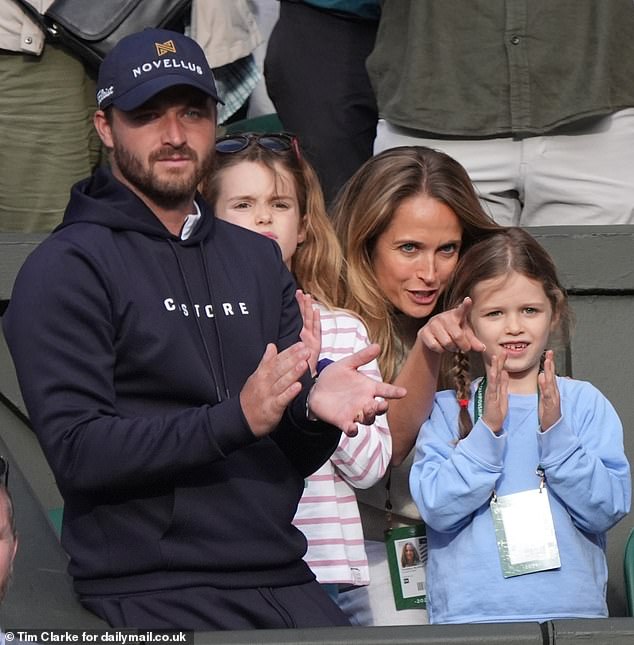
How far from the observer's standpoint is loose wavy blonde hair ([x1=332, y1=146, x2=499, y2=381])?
4270 mm

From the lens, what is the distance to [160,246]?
138 inches

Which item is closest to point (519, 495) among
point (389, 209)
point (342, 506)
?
point (342, 506)

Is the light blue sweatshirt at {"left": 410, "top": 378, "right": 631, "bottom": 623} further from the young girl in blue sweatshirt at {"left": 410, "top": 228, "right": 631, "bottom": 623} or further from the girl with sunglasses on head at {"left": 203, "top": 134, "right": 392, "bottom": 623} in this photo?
the girl with sunglasses on head at {"left": 203, "top": 134, "right": 392, "bottom": 623}

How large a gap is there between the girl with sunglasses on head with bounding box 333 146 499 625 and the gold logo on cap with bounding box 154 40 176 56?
87cm

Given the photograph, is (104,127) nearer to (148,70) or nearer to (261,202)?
(148,70)

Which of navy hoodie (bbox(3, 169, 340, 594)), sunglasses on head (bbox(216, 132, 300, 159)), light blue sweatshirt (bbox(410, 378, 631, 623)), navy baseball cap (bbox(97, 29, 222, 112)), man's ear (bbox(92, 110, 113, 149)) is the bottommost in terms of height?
light blue sweatshirt (bbox(410, 378, 631, 623))

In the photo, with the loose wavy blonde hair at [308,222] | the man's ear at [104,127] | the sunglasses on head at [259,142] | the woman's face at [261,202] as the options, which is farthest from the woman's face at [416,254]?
the man's ear at [104,127]

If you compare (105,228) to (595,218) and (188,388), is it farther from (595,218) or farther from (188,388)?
(595,218)

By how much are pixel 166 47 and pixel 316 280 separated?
89 cm

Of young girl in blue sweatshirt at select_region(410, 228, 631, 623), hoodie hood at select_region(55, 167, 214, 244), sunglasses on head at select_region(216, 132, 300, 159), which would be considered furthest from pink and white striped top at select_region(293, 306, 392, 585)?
sunglasses on head at select_region(216, 132, 300, 159)

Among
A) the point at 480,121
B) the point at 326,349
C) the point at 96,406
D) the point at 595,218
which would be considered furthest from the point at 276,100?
the point at 96,406

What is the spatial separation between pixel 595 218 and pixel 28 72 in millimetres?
1844

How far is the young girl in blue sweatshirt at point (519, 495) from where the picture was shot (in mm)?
3682

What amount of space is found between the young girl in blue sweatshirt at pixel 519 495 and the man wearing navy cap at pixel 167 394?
0.38 m
